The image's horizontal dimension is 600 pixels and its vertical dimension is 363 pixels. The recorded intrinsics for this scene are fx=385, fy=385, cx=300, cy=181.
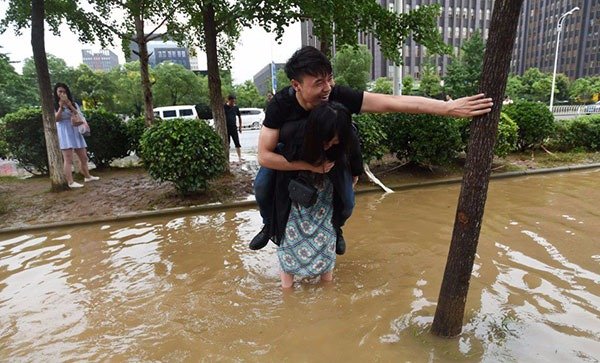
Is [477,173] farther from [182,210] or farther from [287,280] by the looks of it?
[182,210]

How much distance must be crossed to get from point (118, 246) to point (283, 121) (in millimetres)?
3047

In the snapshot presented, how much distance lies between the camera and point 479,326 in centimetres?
255

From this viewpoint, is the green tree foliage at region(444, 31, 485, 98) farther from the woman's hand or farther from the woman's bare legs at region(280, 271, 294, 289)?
the woman's hand

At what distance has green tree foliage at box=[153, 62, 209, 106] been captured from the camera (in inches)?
1249

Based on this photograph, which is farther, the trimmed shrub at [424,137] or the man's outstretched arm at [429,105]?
the trimmed shrub at [424,137]

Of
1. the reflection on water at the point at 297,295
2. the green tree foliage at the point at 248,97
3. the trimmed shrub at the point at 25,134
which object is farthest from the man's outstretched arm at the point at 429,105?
the green tree foliage at the point at 248,97

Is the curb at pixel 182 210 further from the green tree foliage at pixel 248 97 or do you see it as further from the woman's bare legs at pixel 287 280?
the green tree foliage at pixel 248 97

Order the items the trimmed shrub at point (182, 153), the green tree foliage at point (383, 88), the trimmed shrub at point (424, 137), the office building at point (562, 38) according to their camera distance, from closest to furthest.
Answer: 1. the trimmed shrub at point (182, 153)
2. the trimmed shrub at point (424, 137)
3. the green tree foliage at point (383, 88)
4. the office building at point (562, 38)

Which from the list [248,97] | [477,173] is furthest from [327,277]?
[248,97]

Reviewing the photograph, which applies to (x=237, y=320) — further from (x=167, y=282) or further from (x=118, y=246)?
(x=118, y=246)

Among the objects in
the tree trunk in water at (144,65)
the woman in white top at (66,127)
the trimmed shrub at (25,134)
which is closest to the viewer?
the woman in white top at (66,127)

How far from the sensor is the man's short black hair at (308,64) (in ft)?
7.68

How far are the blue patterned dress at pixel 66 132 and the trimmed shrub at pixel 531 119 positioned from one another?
8.93 meters

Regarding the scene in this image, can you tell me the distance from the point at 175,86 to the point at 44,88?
90.3 ft
